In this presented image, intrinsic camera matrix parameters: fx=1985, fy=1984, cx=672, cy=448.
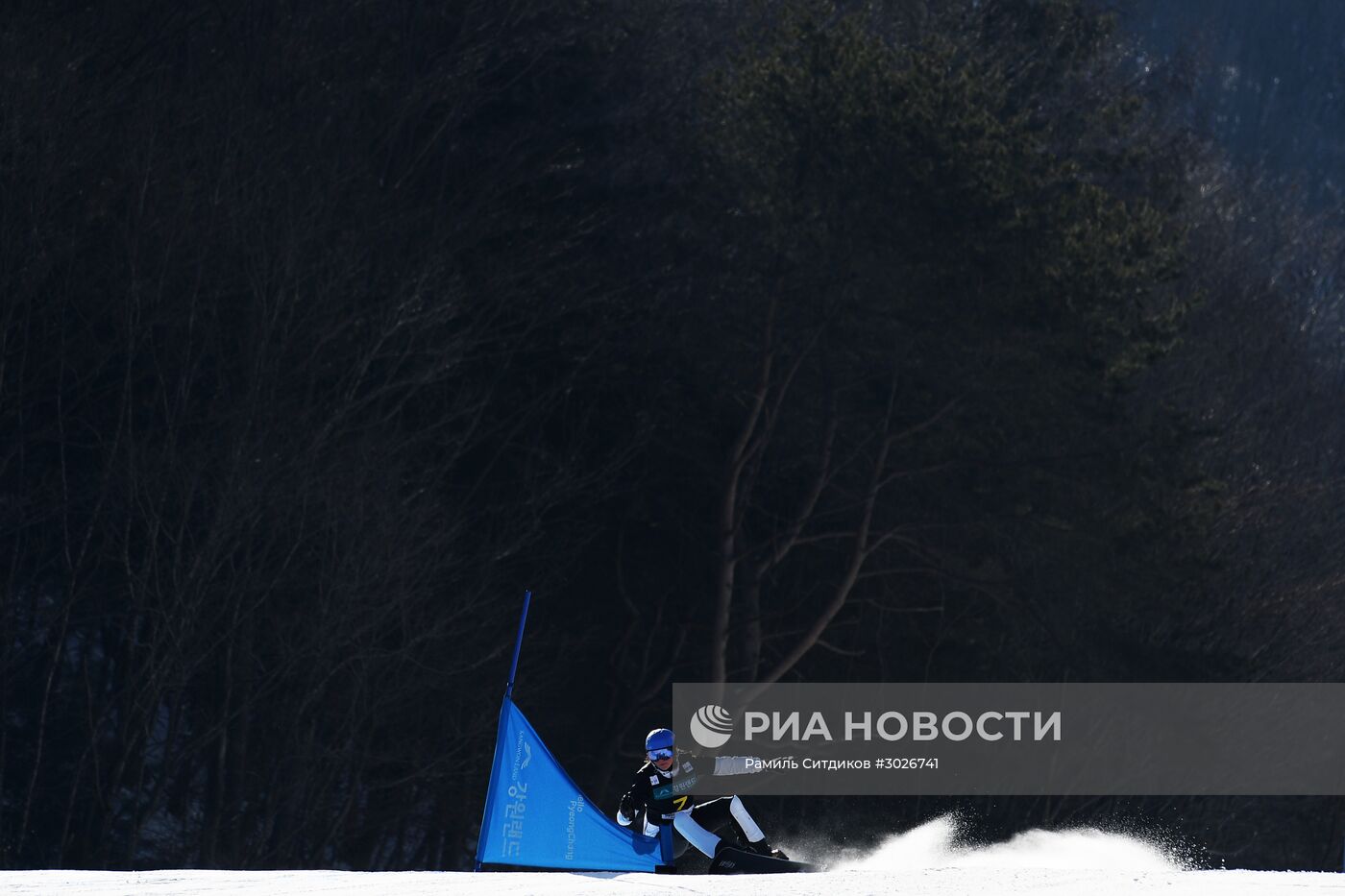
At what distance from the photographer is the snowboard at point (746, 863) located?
11.9 meters

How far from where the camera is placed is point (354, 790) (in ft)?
73.2

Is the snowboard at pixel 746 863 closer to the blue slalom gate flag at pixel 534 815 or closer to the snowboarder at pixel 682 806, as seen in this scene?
the snowboarder at pixel 682 806

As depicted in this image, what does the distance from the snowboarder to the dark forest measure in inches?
353

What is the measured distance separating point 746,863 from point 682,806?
521mm

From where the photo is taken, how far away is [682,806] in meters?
12.1

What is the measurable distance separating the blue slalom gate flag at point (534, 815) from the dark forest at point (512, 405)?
8.98 meters

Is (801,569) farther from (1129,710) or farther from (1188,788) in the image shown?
(1188,788)

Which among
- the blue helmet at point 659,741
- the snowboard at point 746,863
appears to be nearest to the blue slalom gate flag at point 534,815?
the snowboard at point 746,863

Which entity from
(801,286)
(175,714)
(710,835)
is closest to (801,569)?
(801,286)

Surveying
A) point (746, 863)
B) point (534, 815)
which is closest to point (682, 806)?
point (746, 863)

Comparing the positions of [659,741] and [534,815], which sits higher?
[659,741]

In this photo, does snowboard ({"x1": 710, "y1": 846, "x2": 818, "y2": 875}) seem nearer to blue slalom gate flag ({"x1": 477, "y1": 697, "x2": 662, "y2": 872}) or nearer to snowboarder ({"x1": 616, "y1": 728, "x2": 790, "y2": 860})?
snowboarder ({"x1": 616, "y1": 728, "x2": 790, "y2": 860})

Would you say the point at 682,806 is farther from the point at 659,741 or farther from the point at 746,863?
the point at 746,863

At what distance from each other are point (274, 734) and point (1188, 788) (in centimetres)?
1553
